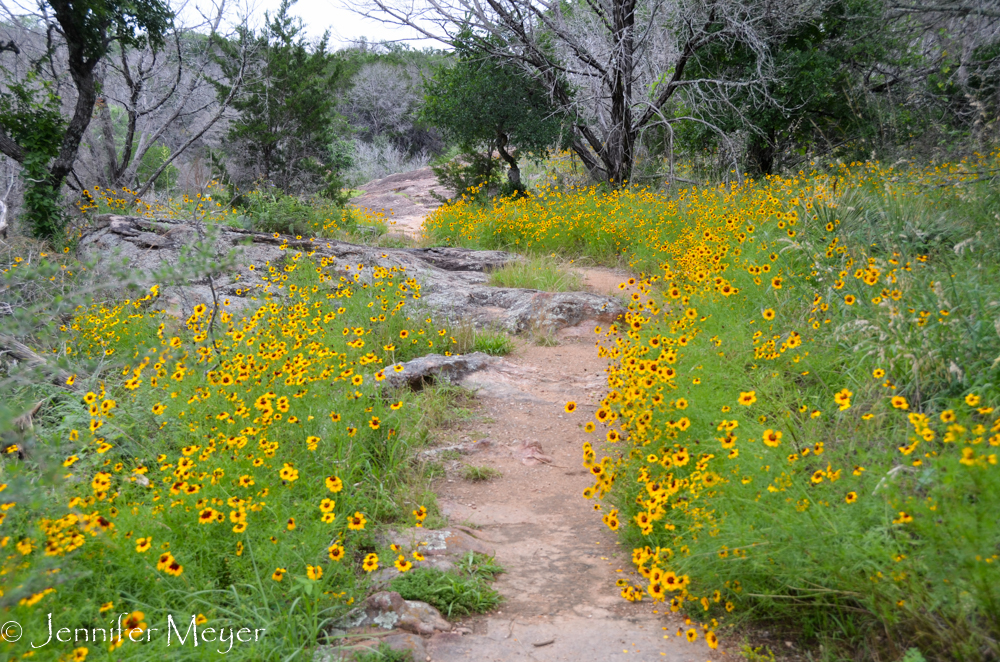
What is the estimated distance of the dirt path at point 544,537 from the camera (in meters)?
2.20

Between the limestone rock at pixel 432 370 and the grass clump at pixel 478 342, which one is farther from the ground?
the grass clump at pixel 478 342

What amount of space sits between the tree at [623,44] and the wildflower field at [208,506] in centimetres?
796

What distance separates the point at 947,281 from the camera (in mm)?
3445

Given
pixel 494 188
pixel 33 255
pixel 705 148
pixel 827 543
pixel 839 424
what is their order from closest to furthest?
pixel 827 543, pixel 839 424, pixel 33 255, pixel 705 148, pixel 494 188

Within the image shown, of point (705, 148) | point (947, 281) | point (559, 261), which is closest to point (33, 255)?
point (559, 261)

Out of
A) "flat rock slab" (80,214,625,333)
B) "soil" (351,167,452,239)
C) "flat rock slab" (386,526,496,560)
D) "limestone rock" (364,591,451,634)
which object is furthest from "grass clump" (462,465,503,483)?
"soil" (351,167,452,239)

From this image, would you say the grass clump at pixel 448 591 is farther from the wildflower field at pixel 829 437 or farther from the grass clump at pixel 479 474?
the grass clump at pixel 479 474

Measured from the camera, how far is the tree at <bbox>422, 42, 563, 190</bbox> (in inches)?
479

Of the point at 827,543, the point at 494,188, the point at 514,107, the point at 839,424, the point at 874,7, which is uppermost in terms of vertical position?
the point at 874,7

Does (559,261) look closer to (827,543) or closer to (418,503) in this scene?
(418,503)

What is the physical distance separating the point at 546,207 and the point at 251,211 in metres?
4.38

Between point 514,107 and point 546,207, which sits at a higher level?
point 514,107

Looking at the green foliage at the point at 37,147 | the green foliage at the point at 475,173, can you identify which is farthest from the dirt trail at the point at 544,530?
the green foliage at the point at 475,173

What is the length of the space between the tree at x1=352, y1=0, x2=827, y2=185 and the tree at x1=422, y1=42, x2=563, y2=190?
1.36ft
